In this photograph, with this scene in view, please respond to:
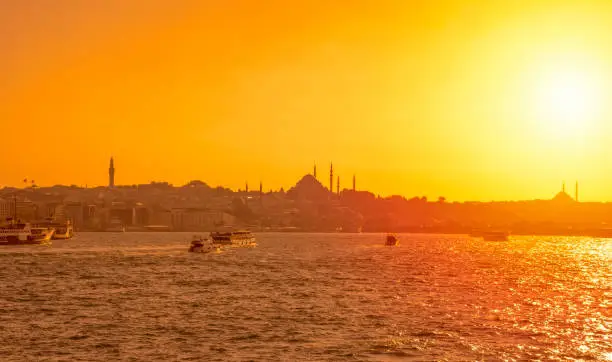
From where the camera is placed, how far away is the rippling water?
43.6 meters

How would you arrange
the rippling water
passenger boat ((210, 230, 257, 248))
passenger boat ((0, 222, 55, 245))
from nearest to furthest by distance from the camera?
1. the rippling water
2. passenger boat ((0, 222, 55, 245))
3. passenger boat ((210, 230, 257, 248))

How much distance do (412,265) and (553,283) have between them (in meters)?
33.3

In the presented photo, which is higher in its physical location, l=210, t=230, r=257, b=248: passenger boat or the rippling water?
l=210, t=230, r=257, b=248: passenger boat

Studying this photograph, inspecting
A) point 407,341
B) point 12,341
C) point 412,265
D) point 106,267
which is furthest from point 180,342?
point 412,265

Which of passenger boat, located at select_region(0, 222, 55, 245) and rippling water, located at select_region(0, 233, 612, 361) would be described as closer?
rippling water, located at select_region(0, 233, 612, 361)

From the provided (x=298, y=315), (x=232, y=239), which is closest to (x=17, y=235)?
(x=232, y=239)

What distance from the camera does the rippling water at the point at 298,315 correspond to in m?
43.6

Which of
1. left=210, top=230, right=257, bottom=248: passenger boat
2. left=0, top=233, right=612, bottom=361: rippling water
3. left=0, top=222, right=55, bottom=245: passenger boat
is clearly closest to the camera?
left=0, top=233, right=612, bottom=361: rippling water

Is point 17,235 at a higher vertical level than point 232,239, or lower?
higher

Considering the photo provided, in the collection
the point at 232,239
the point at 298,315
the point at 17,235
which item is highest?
the point at 17,235

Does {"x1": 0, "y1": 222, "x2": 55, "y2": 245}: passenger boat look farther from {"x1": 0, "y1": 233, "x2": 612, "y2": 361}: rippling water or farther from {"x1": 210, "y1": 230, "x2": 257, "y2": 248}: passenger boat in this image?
{"x1": 0, "y1": 233, "x2": 612, "y2": 361}: rippling water

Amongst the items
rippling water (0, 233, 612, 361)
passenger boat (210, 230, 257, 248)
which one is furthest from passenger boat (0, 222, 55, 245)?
rippling water (0, 233, 612, 361)

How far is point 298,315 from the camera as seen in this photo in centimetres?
5791

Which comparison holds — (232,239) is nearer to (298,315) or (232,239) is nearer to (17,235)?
(17,235)
